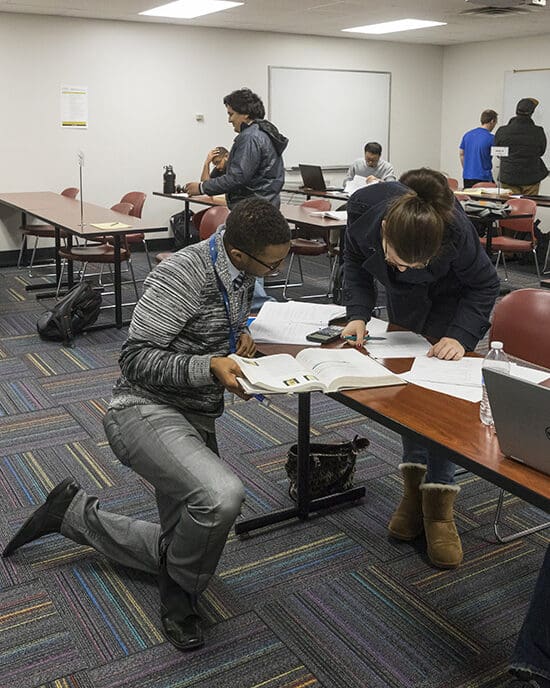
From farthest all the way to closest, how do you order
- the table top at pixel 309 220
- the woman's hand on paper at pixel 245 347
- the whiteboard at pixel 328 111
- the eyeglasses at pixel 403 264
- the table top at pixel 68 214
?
the whiteboard at pixel 328 111, the table top at pixel 309 220, the table top at pixel 68 214, the woman's hand on paper at pixel 245 347, the eyeglasses at pixel 403 264

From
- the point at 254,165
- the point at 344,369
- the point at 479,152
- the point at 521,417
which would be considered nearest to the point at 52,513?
the point at 344,369

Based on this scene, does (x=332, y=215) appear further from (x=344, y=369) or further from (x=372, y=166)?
(x=344, y=369)

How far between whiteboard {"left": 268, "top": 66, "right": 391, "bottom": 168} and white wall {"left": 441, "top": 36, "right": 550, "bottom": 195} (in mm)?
1015

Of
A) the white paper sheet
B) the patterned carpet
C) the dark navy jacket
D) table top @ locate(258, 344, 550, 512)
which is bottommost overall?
the patterned carpet

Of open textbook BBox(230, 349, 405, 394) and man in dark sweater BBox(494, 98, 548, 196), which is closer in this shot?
open textbook BBox(230, 349, 405, 394)

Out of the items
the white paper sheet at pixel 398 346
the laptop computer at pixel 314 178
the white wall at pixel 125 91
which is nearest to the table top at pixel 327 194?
the laptop computer at pixel 314 178

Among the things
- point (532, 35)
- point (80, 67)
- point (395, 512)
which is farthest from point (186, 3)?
point (395, 512)

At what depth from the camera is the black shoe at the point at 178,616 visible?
2020 mm

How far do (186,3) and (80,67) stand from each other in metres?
1.50

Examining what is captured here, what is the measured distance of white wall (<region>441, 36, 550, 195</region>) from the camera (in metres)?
9.32

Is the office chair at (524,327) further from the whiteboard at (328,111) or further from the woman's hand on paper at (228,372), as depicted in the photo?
the whiteboard at (328,111)

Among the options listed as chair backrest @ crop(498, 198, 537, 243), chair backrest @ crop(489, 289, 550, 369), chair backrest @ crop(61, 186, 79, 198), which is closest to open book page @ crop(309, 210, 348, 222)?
chair backrest @ crop(498, 198, 537, 243)

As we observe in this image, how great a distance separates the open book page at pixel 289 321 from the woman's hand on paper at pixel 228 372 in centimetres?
41

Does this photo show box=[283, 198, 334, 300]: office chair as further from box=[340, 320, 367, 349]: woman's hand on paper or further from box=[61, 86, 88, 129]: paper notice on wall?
box=[340, 320, 367, 349]: woman's hand on paper
